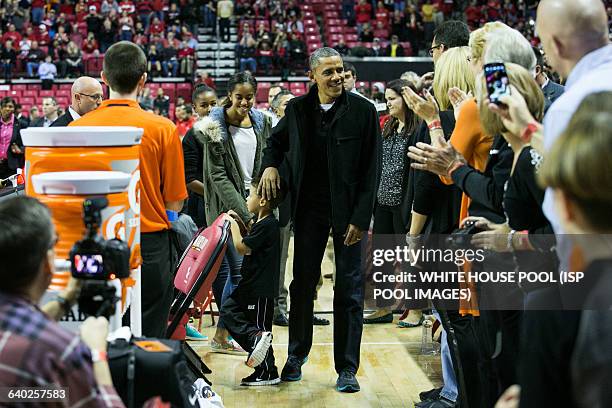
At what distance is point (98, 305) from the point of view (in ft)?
7.97

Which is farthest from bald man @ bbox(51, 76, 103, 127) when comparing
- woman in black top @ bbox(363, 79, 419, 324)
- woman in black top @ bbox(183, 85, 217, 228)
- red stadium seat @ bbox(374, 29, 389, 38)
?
red stadium seat @ bbox(374, 29, 389, 38)

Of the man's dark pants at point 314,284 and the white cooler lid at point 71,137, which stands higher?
the white cooler lid at point 71,137

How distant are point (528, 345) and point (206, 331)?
478cm

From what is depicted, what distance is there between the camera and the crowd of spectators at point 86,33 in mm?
22344

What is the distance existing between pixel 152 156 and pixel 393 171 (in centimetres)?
277

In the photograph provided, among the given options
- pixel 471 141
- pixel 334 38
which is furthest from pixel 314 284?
pixel 334 38

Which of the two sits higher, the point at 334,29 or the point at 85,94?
the point at 85,94

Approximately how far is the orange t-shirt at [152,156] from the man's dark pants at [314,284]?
1.24 m

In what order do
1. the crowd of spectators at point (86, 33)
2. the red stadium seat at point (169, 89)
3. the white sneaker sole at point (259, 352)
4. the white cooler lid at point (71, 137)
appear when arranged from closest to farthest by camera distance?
1. the white cooler lid at point (71, 137)
2. the white sneaker sole at point (259, 352)
3. the red stadium seat at point (169, 89)
4. the crowd of spectators at point (86, 33)

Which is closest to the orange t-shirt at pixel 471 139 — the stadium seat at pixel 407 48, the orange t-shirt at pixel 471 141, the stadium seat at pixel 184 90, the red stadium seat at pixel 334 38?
the orange t-shirt at pixel 471 141

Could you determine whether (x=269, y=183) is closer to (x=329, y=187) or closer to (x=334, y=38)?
(x=329, y=187)

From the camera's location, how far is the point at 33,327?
1911 mm

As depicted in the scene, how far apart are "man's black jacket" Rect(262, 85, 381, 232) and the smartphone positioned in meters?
2.01

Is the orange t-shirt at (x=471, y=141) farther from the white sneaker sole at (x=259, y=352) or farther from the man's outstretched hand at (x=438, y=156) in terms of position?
the white sneaker sole at (x=259, y=352)
